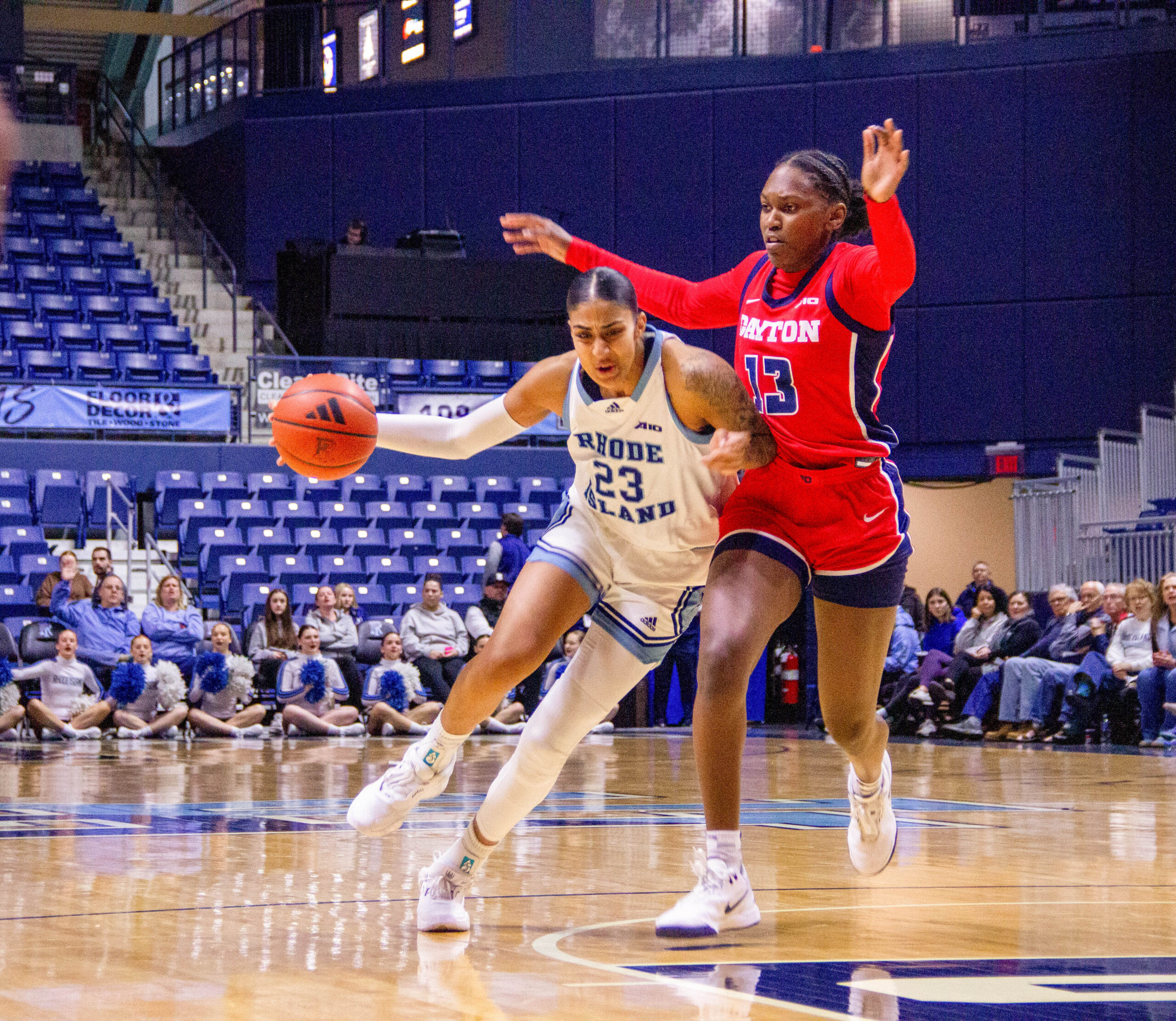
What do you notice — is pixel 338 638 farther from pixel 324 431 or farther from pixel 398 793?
pixel 398 793

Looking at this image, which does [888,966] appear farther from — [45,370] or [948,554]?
[948,554]

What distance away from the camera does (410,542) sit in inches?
603

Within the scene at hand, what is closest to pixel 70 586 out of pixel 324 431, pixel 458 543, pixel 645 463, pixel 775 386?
pixel 458 543

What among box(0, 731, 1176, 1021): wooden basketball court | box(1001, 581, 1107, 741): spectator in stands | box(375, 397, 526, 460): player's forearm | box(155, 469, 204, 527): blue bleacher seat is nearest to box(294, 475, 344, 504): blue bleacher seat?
box(155, 469, 204, 527): blue bleacher seat

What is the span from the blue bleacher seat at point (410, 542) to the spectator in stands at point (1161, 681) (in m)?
6.78

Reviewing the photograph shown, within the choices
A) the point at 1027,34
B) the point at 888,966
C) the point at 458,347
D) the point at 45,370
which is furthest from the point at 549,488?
the point at 888,966

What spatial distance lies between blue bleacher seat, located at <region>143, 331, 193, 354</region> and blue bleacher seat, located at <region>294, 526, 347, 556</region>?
332 cm

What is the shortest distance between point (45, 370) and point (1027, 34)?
11.7 m

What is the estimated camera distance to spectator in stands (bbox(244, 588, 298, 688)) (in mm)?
12797

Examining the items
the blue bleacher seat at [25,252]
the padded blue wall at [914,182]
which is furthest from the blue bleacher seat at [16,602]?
the padded blue wall at [914,182]

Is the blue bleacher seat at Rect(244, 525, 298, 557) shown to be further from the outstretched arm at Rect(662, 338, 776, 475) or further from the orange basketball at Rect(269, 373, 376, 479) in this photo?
the outstretched arm at Rect(662, 338, 776, 475)

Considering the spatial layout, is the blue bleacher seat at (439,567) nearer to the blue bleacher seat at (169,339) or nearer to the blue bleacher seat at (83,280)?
the blue bleacher seat at (169,339)

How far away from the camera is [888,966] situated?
332 centimetres

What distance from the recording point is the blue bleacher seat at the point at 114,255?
1861 centimetres
